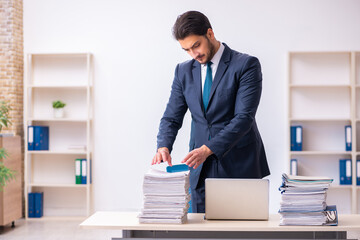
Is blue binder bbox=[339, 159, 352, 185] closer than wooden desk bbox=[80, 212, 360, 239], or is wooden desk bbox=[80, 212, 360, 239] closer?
wooden desk bbox=[80, 212, 360, 239]

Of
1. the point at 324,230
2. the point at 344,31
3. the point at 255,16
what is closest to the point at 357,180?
the point at 344,31

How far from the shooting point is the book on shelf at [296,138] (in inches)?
215

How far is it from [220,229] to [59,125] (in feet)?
14.3

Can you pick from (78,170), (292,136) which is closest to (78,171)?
(78,170)

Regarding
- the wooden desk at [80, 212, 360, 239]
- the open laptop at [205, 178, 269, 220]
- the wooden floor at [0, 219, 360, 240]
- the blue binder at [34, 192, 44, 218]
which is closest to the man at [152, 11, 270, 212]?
the open laptop at [205, 178, 269, 220]

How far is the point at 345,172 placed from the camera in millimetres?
5473

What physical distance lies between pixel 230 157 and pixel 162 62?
138 inches

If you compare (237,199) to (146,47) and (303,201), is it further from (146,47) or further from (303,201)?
(146,47)

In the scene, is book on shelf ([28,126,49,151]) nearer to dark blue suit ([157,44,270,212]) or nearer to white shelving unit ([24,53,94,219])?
white shelving unit ([24,53,94,219])

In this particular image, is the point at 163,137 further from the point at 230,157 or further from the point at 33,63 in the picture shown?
the point at 33,63

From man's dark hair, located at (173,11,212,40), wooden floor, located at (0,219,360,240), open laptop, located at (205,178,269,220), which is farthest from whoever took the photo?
wooden floor, located at (0,219,360,240)

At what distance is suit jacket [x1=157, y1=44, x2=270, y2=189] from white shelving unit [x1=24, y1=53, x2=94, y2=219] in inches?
139

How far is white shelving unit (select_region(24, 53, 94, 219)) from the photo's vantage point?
5.85m

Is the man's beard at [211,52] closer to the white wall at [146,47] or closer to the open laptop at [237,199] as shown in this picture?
the open laptop at [237,199]
